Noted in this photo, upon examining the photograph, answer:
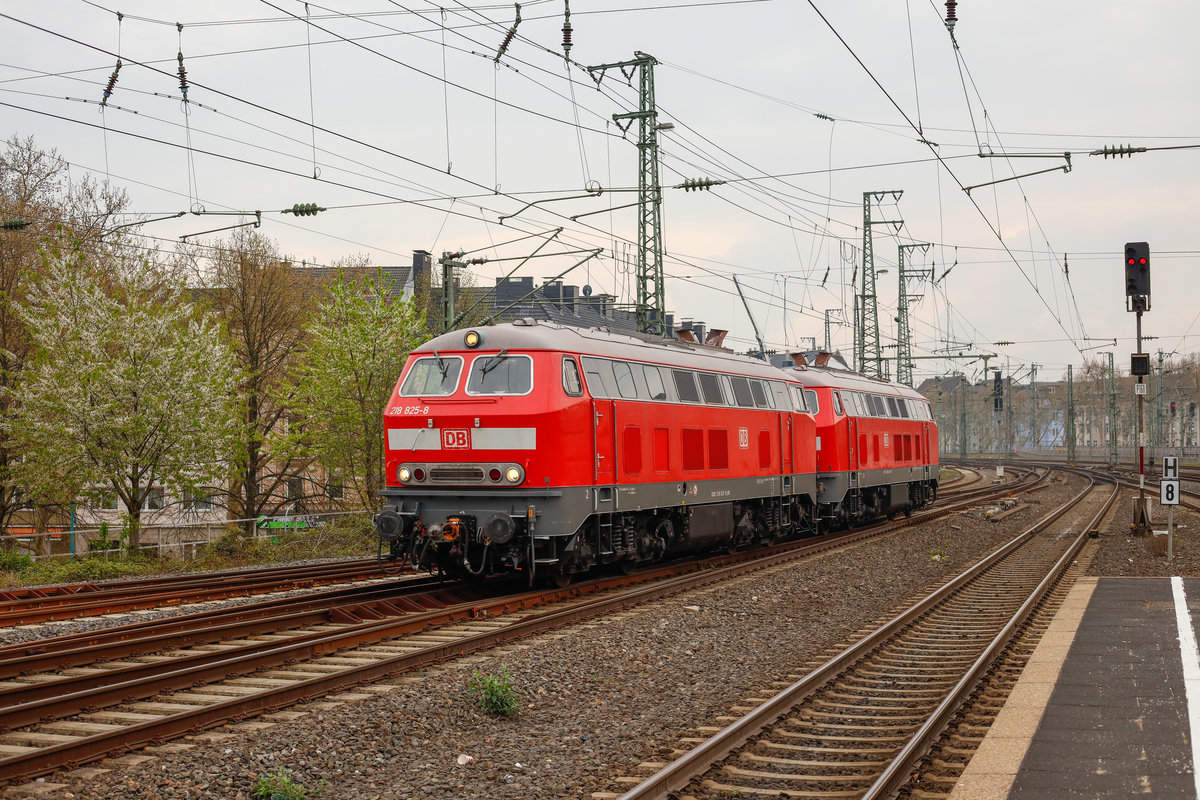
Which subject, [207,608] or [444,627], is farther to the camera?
[207,608]

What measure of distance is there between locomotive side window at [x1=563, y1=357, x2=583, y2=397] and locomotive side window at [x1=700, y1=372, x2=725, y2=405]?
4.41 metres

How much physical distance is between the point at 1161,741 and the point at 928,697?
8.33ft

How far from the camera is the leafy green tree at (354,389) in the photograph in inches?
1266

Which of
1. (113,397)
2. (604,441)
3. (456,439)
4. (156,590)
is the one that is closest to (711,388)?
(604,441)

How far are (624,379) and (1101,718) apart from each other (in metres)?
9.40

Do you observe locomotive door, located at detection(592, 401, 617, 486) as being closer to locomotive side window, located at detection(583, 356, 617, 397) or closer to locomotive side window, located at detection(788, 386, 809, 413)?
locomotive side window, located at detection(583, 356, 617, 397)

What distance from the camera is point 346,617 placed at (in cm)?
1318

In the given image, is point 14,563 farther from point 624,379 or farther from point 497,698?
point 497,698

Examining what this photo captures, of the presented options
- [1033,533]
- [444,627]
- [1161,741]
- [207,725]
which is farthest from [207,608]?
[1033,533]

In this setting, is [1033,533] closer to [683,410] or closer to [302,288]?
[683,410]

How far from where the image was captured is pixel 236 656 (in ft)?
34.7

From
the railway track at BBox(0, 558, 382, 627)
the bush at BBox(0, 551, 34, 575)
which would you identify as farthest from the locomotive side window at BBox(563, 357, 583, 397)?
the bush at BBox(0, 551, 34, 575)

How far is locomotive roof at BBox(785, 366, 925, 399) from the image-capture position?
26.5m

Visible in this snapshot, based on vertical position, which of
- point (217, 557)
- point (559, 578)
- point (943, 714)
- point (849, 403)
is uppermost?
point (849, 403)
